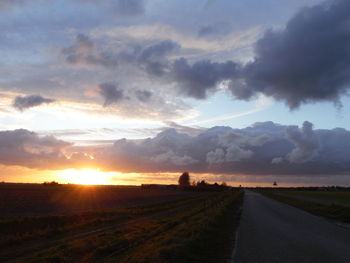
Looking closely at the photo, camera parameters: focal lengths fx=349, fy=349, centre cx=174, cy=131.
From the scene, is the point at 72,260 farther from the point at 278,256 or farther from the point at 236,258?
the point at 278,256

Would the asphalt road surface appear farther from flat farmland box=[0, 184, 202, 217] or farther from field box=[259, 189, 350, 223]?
flat farmland box=[0, 184, 202, 217]

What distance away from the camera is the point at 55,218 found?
1086 inches

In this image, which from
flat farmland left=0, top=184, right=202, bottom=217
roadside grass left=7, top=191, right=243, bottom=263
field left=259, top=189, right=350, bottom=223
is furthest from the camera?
flat farmland left=0, top=184, right=202, bottom=217

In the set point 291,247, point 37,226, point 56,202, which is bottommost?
point 37,226

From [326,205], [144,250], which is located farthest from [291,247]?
[326,205]

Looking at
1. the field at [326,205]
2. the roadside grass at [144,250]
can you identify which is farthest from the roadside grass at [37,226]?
the field at [326,205]

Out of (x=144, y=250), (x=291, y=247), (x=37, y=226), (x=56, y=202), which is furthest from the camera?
(x=56, y=202)

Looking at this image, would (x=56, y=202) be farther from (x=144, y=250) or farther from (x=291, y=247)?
(x=291, y=247)

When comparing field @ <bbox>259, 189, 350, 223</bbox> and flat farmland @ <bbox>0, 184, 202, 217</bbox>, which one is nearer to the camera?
field @ <bbox>259, 189, 350, 223</bbox>

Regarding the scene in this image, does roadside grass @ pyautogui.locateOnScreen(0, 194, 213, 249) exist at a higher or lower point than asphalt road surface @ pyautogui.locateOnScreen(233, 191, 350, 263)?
lower

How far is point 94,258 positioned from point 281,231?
40.9 ft

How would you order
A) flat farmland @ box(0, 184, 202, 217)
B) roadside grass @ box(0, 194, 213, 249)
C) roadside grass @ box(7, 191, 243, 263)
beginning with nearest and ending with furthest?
roadside grass @ box(7, 191, 243, 263), roadside grass @ box(0, 194, 213, 249), flat farmland @ box(0, 184, 202, 217)

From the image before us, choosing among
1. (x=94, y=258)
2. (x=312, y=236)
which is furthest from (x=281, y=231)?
(x=94, y=258)

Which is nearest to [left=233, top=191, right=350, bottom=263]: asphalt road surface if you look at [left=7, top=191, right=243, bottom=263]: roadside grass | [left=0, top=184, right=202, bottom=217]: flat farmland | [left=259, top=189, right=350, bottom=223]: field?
[left=7, top=191, right=243, bottom=263]: roadside grass
